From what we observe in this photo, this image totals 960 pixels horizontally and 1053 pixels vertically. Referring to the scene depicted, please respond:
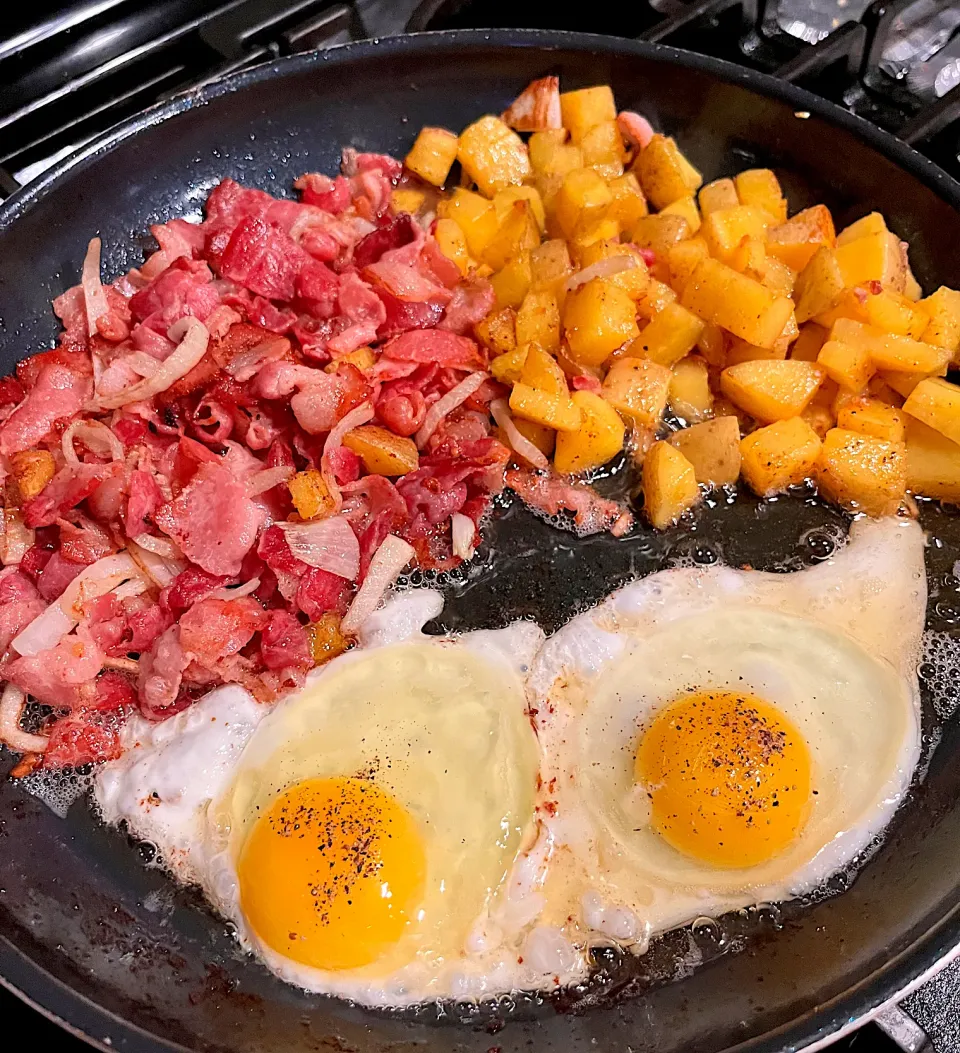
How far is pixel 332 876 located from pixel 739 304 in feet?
4.67

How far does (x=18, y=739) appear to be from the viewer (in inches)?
A: 66.0

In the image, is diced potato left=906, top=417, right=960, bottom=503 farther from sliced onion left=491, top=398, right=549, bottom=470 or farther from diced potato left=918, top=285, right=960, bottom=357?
sliced onion left=491, top=398, right=549, bottom=470

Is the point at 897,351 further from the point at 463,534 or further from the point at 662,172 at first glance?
the point at 463,534

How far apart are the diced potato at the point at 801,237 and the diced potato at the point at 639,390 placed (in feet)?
1.37

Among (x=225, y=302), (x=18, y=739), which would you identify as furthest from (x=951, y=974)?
(x=225, y=302)

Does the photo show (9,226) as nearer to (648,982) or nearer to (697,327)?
(697,327)

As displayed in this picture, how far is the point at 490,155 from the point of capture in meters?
2.31

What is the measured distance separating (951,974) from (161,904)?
136 cm

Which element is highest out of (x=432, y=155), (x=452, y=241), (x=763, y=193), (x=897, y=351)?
(x=432, y=155)

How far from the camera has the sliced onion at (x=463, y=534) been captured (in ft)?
6.27

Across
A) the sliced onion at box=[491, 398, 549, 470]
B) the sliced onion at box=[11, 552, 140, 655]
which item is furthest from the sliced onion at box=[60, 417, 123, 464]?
the sliced onion at box=[491, 398, 549, 470]

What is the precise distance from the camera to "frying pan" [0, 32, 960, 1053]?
1.40 m

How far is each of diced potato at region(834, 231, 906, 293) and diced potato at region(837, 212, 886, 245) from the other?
0.02m

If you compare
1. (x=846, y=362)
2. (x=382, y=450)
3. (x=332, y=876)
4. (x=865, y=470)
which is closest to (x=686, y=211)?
(x=846, y=362)
